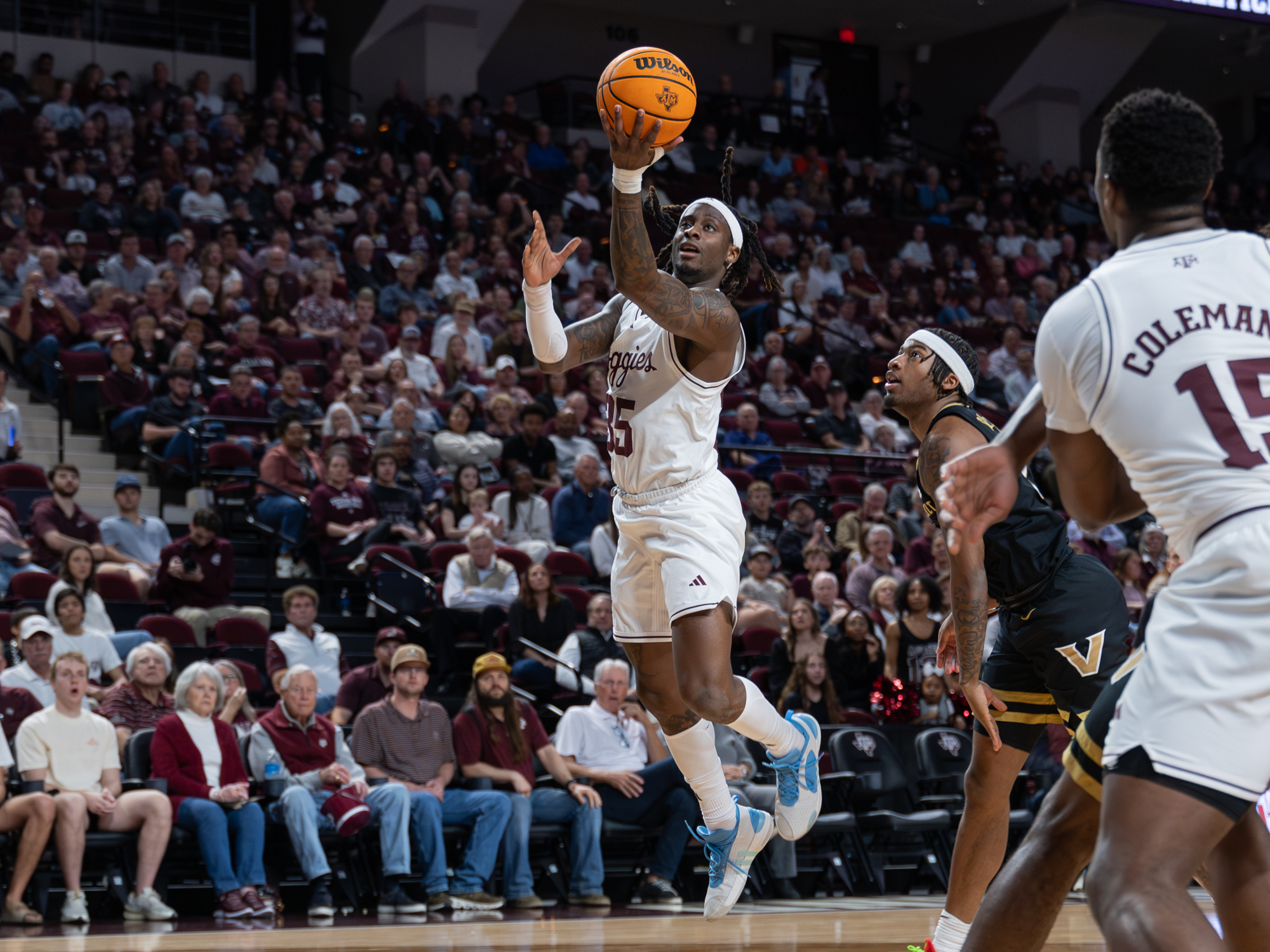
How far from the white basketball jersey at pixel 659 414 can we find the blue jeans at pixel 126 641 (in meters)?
5.27

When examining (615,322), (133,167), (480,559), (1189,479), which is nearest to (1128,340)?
(1189,479)

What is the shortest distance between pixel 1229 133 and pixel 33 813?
84.3ft

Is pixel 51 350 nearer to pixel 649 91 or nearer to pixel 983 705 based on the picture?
pixel 649 91

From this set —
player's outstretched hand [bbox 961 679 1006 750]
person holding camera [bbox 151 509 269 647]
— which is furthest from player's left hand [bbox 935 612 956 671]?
person holding camera [bbox 151 509 269 647]

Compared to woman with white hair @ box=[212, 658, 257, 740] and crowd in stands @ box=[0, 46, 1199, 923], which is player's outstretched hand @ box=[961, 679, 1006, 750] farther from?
woman with white hair @ box=[212, 658, 257, 740]

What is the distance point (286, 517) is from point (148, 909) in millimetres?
4117

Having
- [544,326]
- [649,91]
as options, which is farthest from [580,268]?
[649,91]

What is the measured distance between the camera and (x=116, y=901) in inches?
308

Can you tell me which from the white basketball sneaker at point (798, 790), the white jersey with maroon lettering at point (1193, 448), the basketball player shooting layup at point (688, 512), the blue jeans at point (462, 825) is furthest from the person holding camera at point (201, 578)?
the white jersey with maroon lettering at point (1193, 448)

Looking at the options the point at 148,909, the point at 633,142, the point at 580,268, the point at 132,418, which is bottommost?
the point at 148,909

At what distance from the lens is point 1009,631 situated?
469 cm

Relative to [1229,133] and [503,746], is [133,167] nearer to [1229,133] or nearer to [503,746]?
[503,746]

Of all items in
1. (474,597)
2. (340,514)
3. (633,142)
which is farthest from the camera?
(340,514)

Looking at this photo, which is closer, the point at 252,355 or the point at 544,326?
the point at 544,326
